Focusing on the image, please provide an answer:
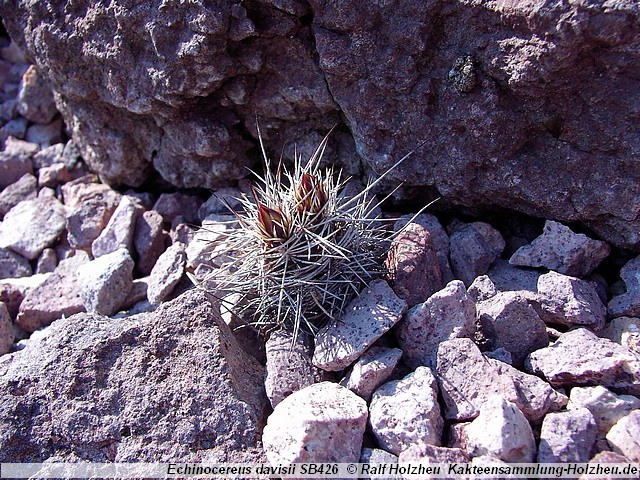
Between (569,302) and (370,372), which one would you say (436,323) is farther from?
(569,302)

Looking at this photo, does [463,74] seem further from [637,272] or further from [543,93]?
[637,272]

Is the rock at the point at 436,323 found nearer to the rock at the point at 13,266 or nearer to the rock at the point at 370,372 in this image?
the rock at the point at 370,372

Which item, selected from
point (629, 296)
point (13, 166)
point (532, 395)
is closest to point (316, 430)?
point (532, 395)

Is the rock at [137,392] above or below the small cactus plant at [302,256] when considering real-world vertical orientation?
below

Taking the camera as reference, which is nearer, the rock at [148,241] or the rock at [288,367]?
the rock at [288,367]

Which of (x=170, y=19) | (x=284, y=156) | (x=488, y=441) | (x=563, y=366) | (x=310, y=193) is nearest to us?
(x=488, y=441)

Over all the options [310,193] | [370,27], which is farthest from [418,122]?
[310,193]

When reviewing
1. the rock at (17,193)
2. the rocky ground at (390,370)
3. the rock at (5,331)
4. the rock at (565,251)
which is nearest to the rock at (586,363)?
the rocky ground at (390,370)
